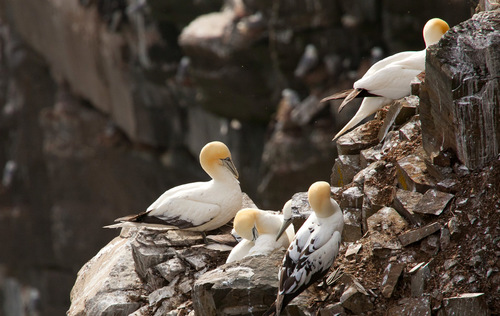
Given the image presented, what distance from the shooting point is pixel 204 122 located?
20656 millimetres

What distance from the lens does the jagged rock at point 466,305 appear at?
403 centimetres

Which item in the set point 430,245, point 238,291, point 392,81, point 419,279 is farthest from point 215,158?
point 419,279

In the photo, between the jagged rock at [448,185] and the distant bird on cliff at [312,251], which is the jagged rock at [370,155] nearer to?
the jagged rock at [448,185]

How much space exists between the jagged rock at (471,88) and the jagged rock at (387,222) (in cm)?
59

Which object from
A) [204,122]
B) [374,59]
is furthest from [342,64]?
[204,122]

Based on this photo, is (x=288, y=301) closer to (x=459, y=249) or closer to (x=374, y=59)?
(x=459, y=249)

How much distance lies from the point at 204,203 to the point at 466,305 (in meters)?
2.68

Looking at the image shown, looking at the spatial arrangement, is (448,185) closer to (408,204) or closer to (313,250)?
(408,204)

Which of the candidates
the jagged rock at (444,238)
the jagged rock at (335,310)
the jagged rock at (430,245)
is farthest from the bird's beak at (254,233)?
the jagged rock at (444,238)

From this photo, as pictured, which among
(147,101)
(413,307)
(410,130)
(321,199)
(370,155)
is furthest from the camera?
(147,101)

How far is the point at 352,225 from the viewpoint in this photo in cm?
520

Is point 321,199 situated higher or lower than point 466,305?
higher

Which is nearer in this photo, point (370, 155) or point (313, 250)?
point (313, 250)

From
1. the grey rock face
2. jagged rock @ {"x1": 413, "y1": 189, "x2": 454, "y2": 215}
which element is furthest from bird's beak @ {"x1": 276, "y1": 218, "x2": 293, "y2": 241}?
jagged rock @ {"x1": 413, "y1": 189, "x2": 454, "y2": 215}
